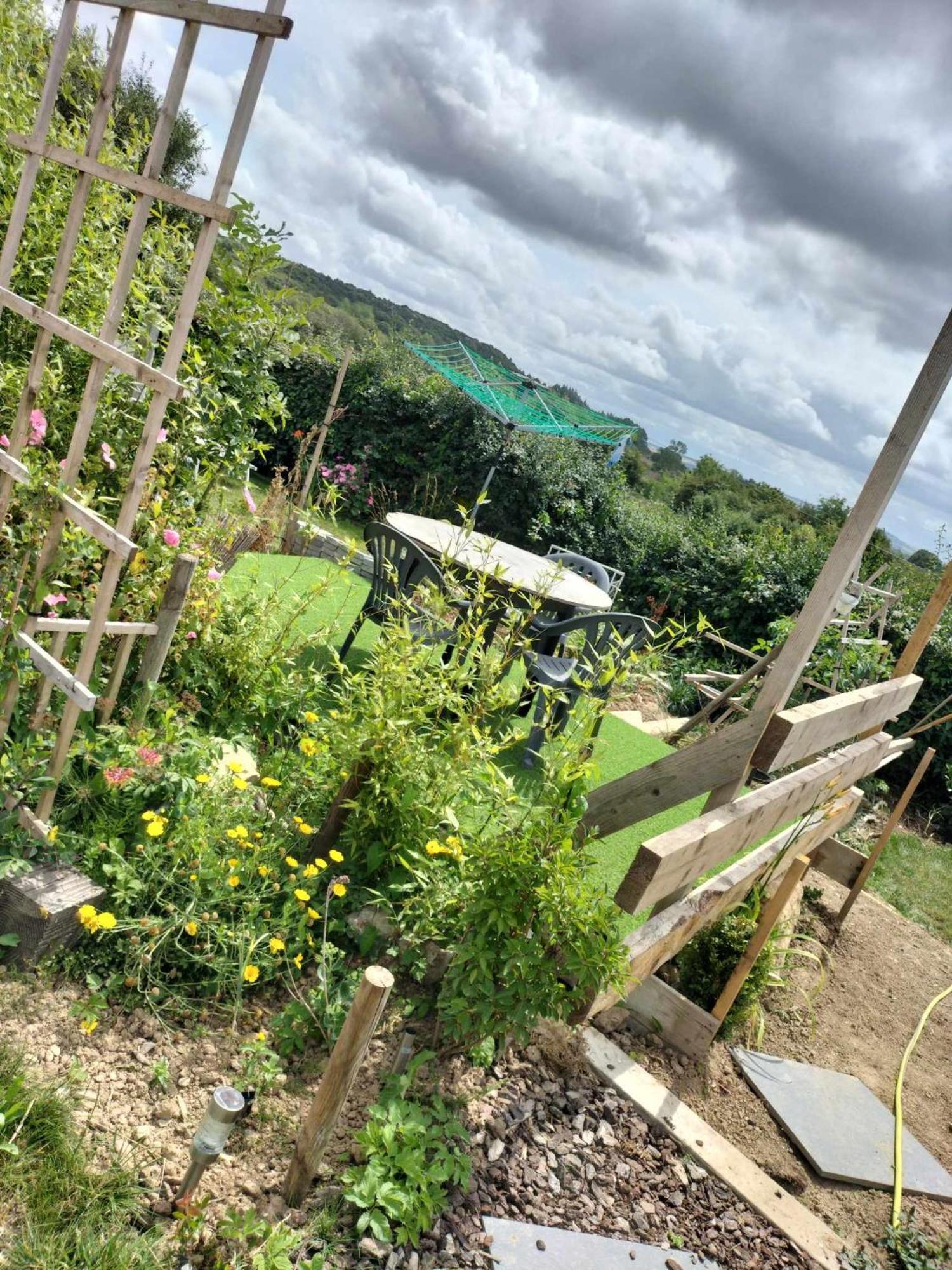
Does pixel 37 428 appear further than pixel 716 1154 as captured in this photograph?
Yes

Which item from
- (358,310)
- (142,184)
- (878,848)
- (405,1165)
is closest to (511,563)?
(878,848)

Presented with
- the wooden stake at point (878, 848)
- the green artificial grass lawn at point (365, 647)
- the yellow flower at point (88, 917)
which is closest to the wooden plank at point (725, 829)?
the green artificial grass lawn at point (365, 647)

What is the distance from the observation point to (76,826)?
8.46 feet

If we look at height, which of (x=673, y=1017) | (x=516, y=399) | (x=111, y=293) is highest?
(x=516, y=399)

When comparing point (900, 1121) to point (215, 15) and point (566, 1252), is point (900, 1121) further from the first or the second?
point (215, 15)

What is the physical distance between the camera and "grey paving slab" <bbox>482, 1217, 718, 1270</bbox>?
6.45 ft

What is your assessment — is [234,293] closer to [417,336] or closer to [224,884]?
[224,884]

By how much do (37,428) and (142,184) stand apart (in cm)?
87

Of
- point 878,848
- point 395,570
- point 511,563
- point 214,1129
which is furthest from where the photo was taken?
point 511,563

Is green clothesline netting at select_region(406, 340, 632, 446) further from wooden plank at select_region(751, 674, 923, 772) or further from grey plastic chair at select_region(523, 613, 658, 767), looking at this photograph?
wooden plank at select_region(751, 674, 923, 772)

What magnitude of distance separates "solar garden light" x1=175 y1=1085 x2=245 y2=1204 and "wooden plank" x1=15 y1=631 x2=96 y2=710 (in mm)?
1084

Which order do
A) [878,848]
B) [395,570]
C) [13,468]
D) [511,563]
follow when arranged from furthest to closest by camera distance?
[511,563] < [395,570] < [878,848] < [13,468]

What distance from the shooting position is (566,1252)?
203cm

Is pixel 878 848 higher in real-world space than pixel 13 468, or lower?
lower
